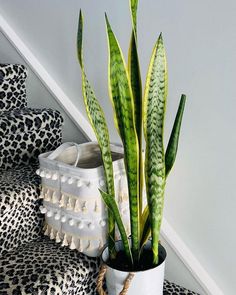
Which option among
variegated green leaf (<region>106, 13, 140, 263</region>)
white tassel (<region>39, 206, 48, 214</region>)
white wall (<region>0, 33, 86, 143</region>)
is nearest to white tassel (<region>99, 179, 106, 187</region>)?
variegated green leaf (<region>106, 13, 140, 263</region>)

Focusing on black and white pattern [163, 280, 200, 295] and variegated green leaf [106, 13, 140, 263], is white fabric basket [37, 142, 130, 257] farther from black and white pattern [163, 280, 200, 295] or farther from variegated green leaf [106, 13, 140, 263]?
black and white pattern [163, 280, 200, 295]

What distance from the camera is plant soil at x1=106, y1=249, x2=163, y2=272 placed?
130cm

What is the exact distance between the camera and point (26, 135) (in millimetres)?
1569

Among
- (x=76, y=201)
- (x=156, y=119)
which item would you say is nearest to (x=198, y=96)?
(x=156, y=119)

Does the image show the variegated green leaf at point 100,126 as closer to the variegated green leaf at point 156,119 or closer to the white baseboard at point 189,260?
the variegated green leaf at point 156,119

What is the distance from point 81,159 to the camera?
152 cm

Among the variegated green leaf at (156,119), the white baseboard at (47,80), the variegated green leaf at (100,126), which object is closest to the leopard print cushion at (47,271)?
the variegated green leaf at (100,126)

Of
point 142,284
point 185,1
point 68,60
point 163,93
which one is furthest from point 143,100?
point 68,60

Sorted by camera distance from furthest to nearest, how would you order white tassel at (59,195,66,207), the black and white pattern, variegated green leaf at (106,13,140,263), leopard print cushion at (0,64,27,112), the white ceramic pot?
leopard print cushion at (0,64,27,112), the black and white pattern, white tassel at (59,195,66,207), the white ceramic pot, variegated green leaf at (106,13,140,263)

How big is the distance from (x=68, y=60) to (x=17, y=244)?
31.9 inches

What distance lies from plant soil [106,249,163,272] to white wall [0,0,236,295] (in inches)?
10.1

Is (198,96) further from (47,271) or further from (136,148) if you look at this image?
(47,271)

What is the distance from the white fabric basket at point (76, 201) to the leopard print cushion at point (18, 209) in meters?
0.05

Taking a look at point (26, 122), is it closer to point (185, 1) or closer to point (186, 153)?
point (186, 153)
